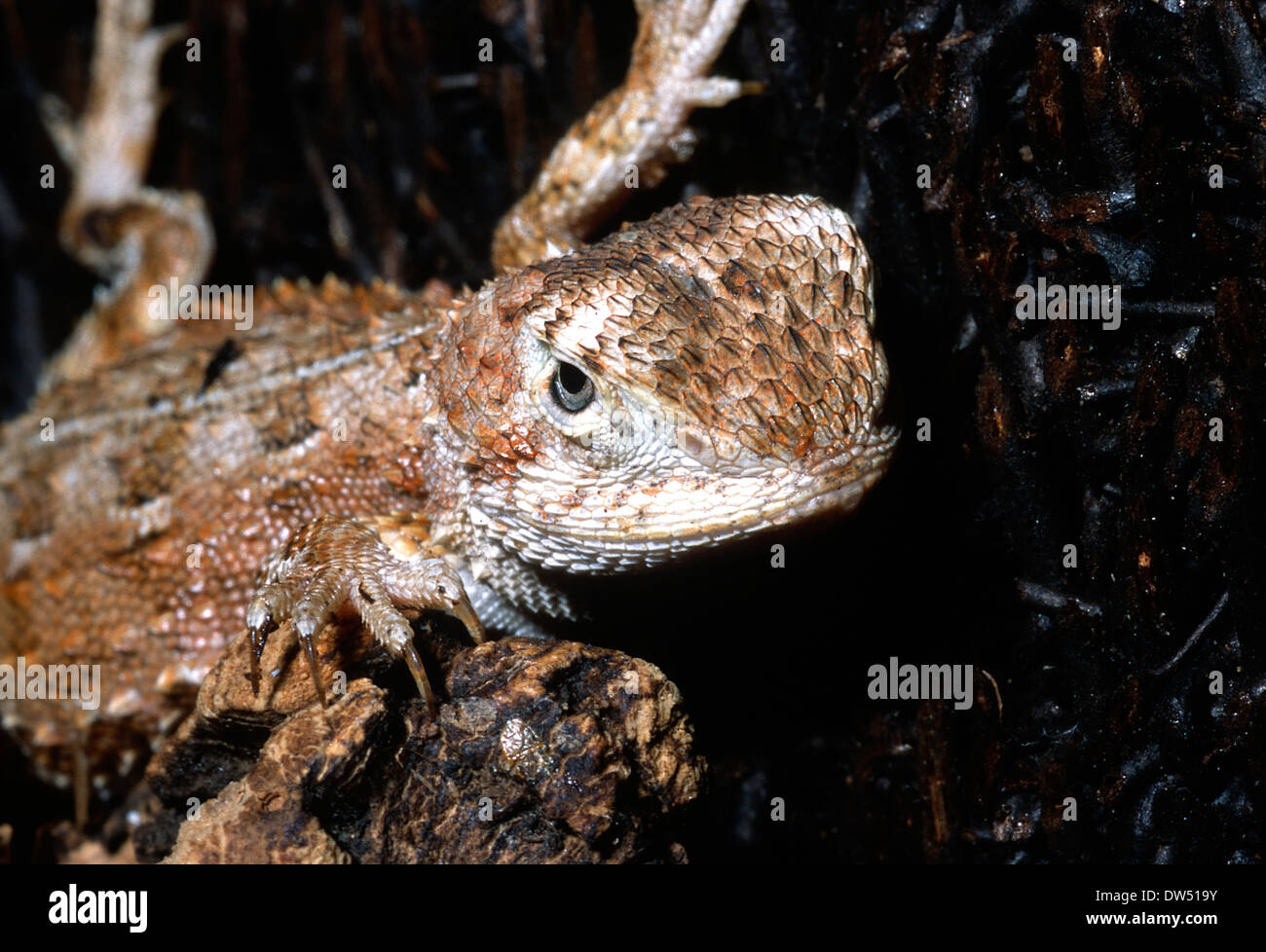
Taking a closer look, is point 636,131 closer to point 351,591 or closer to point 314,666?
point 351,591

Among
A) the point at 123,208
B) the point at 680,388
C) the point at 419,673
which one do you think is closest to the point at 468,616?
the point at 419,673

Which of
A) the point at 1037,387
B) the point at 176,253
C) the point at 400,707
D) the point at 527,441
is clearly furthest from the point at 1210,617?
the point at 176,253

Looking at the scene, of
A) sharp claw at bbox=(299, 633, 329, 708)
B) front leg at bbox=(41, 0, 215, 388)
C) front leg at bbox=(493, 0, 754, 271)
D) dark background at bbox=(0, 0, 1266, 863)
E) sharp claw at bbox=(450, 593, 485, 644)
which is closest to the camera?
dark background at bbox=(0, 0, 1266, 863)

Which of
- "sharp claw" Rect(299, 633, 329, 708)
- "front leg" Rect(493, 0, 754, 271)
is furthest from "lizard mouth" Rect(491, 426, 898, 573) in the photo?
"front leg" Rect(493, 0, 754, 271)

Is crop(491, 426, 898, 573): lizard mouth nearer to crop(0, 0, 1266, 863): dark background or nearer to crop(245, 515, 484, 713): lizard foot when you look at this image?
crop(0, 0, 1266, 863): dark background

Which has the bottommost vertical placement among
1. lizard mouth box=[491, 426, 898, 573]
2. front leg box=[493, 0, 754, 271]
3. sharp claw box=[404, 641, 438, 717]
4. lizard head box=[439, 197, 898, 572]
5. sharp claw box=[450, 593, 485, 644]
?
sharp claw box=[404, 641, 438, 717]

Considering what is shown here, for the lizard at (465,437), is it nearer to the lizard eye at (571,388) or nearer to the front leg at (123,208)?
Answer: the lizard eye at (571,388)

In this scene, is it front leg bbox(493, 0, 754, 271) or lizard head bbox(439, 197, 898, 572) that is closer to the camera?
lizard head bbox(439, 197, 898, 572)
